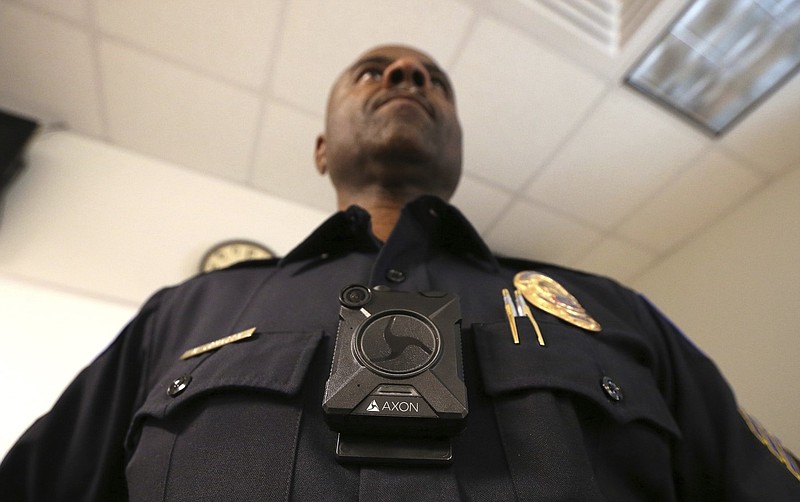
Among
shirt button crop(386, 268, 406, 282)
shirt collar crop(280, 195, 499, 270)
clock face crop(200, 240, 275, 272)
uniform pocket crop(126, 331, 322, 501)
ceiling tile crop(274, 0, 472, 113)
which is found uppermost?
ceiling tile crop(274, 0, 472, 113)

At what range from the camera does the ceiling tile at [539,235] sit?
201cm

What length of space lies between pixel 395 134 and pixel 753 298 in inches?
65.5

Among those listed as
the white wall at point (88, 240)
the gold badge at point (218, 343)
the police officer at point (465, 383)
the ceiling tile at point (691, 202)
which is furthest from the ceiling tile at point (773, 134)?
the gold badge at point (218, 343)

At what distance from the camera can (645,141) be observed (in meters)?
1.70

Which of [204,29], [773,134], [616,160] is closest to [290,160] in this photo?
[204,29]

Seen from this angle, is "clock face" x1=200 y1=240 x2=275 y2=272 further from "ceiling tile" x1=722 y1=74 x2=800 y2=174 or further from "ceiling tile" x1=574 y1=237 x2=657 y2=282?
"ceiling tile" x1=722 y1=74 x2=800 y2=174

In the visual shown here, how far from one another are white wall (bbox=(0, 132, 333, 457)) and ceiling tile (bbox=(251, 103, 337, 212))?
4 cm

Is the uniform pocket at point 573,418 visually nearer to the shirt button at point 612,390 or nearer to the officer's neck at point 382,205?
the shirt button at point 612,390

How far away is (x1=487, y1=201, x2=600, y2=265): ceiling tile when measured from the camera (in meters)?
2.01

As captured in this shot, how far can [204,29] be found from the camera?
139 cm

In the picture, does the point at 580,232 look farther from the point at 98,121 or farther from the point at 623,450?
the point at 98,121

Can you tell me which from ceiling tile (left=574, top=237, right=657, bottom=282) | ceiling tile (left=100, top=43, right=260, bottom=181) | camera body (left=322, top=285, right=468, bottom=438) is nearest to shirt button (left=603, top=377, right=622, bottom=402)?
camera body (left=322, top=285, right=468, bottom=438)

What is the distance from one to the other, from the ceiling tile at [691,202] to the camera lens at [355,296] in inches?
73.2

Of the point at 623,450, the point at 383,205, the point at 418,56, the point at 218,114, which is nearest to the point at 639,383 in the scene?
the point at 623,450
